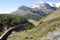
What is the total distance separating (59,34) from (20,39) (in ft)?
31.7

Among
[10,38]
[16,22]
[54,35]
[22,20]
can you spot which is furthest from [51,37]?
[22,20]

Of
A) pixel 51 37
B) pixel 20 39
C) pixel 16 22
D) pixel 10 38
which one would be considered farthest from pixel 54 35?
pixel 16 22

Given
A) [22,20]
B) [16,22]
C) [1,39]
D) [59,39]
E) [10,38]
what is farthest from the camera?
[22,20]

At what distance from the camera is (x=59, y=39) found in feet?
58.4

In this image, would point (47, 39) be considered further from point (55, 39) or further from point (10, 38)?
point (10, 38)

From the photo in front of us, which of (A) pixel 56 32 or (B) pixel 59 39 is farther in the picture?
(A) pixel 56 32

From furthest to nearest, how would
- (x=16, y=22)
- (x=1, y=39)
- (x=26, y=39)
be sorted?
(x=16, y=22), (x=26, y=39), (x=1, y=39)

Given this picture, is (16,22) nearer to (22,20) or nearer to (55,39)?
(22,20)

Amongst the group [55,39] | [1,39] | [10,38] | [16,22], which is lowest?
[1,39]

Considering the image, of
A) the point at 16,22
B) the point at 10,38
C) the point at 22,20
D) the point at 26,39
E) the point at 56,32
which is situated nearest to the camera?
the point at 56,32

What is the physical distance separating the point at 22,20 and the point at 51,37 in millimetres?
158057

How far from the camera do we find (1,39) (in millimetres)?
12922

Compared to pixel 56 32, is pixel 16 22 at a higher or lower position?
higher

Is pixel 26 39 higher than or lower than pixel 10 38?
lower
